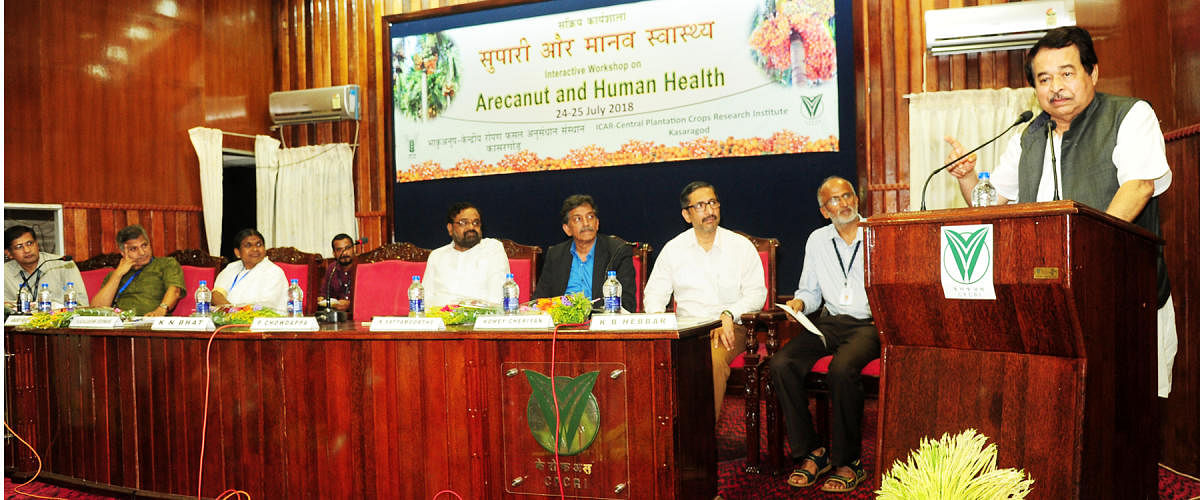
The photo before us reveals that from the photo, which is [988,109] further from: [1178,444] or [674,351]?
[674,351]

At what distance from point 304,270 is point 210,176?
105 inches

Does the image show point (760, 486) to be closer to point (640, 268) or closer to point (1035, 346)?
point (640, 268)

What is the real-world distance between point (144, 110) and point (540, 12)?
3233 mm

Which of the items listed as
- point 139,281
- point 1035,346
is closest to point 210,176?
point 139,281

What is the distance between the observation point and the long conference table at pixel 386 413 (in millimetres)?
2369

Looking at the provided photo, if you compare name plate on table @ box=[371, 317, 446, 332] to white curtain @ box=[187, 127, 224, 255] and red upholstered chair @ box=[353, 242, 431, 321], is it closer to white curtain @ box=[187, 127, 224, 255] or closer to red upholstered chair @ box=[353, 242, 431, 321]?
red upholstered chair @ box=[353, 242, 431, 321]

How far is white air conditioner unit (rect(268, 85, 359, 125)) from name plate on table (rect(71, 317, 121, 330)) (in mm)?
3588

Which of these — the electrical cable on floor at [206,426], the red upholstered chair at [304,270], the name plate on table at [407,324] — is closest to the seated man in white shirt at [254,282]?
the red upholstered chair at [304,270]

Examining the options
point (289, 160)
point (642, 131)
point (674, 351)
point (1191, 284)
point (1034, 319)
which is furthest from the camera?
point (289, 160)

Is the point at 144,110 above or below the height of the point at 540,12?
below

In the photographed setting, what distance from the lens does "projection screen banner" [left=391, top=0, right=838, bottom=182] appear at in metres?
5.41

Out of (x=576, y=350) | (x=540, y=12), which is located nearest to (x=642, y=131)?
(x=540, y=12)

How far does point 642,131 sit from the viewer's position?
5.84m

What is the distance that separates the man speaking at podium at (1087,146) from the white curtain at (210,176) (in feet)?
20.1
